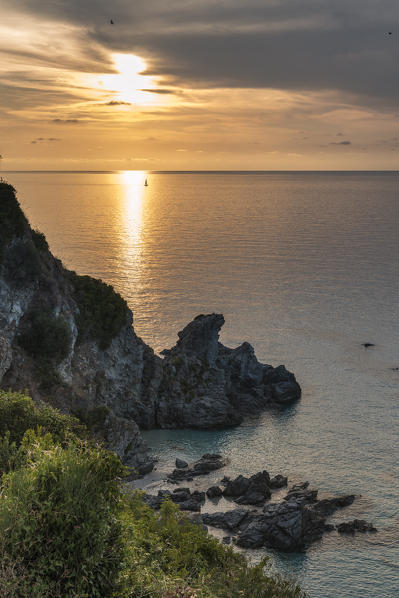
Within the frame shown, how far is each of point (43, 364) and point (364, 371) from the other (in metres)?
50.0

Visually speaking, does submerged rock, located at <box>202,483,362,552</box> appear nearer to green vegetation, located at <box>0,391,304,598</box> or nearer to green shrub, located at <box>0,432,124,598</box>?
green vegetation, located at <box>0,391,304,598</box>

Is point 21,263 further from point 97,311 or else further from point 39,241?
point 97,311

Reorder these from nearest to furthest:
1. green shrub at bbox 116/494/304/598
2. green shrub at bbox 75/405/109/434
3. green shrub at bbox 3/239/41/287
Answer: green shrub at bbox 116/494/304/598
green shrub at bbox 75/405/109/434
green shrub at bbox 3/239/41/287

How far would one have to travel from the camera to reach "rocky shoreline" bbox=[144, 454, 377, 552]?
155 ft

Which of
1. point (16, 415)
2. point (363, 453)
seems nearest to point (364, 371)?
point (363, 453)

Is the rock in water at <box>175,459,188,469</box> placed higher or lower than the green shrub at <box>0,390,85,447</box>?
lower

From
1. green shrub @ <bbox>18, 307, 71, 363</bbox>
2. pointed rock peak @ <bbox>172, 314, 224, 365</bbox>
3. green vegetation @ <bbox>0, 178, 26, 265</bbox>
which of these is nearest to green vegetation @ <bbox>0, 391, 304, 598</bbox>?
green shrub @ <bbox>18, 307, 71, 363</bbox>

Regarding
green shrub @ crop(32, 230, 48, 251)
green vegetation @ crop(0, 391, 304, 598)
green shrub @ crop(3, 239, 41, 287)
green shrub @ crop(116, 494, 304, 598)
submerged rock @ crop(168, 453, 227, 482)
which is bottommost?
submerged rock @ crop(168, 453, 227, 482)

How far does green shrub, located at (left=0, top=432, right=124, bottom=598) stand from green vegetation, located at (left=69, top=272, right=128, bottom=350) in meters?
47.0

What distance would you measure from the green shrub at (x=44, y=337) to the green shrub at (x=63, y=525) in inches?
1517

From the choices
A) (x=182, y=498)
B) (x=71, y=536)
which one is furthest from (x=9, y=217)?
(x=71, y=536)

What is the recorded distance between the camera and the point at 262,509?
5241 centimetres

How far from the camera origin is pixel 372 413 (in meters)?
73.9

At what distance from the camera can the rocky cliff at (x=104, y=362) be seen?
59.8 m
